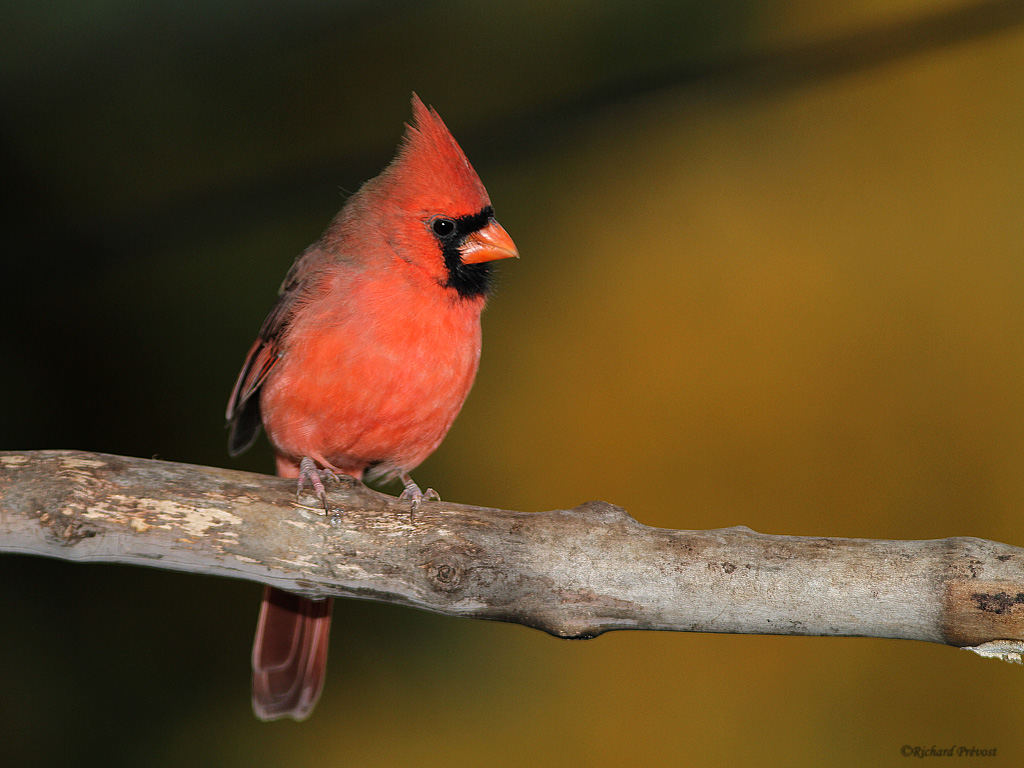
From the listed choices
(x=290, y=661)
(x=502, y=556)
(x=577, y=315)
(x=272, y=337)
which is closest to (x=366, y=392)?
(x=272, y=337)

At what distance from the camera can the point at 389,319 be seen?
5.18 feet

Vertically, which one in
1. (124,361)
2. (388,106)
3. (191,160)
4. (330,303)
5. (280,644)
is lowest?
(280,644)

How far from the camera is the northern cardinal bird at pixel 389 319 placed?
158cm

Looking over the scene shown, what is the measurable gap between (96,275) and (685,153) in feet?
7.33

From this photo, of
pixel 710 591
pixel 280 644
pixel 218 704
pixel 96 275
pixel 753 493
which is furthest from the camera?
pixel 96 275

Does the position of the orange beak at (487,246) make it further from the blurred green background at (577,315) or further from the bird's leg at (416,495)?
the blurred green background at (577,315)

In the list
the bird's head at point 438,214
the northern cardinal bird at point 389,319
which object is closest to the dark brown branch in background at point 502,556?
the northern cardinal bird at point 389,319

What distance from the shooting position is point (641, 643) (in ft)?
8.30

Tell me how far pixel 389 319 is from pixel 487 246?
27cm

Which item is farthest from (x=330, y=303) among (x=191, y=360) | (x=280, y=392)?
(x=191, y=360)

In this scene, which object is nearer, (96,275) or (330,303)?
(330,303)

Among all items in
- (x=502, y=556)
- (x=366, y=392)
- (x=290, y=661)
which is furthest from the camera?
(x=290, y=661)

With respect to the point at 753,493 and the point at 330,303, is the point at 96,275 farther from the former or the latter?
the point at 753,493

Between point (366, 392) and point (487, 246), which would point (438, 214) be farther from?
point (366, 392)
